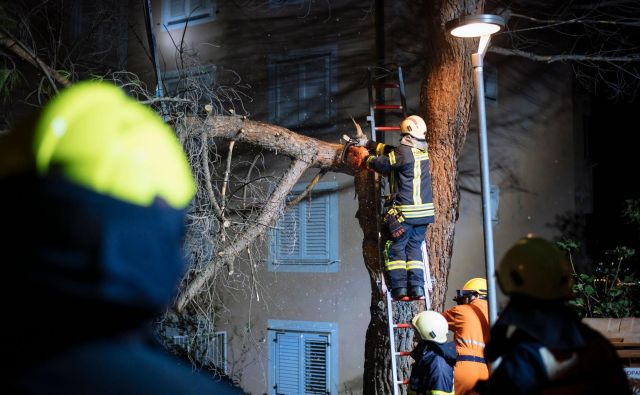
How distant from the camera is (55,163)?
1.08 metres

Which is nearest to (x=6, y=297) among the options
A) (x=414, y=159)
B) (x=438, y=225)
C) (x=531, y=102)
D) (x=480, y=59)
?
(x=480, y=59)

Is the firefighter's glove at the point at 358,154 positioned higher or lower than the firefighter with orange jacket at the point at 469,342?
higher

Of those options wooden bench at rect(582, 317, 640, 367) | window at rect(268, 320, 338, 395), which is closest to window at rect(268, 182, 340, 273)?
window at rect(268, 320, 338, 395)

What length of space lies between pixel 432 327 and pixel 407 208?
5.65ft

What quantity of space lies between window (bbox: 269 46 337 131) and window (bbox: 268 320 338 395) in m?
3.59

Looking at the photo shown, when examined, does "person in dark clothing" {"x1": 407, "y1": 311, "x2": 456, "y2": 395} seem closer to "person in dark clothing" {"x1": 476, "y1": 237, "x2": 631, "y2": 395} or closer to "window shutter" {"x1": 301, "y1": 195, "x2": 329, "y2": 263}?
"person in dark clothing" {"x1": 476, "y1": 237, "x2": 631, "y2": 395}

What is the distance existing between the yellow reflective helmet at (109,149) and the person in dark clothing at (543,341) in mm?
1746

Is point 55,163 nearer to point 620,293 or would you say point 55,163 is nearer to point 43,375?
point 43,375

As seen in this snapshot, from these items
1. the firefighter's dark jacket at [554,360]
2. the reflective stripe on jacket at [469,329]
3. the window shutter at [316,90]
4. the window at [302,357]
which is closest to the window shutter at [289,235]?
the window at [302,357]

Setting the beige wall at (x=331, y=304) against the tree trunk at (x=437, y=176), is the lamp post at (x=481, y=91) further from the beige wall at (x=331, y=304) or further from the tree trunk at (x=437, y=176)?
the beige wall at (x=331, y=304)

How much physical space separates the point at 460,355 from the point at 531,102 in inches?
352

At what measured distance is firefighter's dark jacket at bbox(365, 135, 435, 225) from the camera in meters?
6.93

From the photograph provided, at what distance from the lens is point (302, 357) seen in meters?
12.2

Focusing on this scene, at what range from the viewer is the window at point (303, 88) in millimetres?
12172
